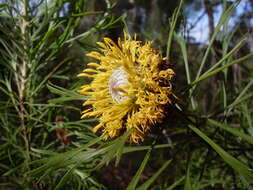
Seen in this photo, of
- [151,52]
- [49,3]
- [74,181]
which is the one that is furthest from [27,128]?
[151,52]

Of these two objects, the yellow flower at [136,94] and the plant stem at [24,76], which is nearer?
the yellow flower at [136,94]

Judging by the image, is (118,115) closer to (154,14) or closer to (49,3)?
(49,3)

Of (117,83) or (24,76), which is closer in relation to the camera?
(117,83)

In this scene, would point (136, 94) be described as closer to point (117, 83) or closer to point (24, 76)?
point (117, 83)

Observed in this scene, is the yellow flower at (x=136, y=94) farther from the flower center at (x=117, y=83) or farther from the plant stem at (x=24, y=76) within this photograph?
the plant stem at (x=24, y=76)

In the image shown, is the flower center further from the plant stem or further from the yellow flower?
the plant stem

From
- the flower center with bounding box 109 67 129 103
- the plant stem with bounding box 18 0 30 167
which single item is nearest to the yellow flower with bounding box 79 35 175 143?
the flower center with bounding box 109 67 129 103

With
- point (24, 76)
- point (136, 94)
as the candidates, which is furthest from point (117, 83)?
point (24, 76)

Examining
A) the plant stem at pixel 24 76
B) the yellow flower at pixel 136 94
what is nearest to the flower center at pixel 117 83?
Answer: the yellow flower at pixel 136 94
